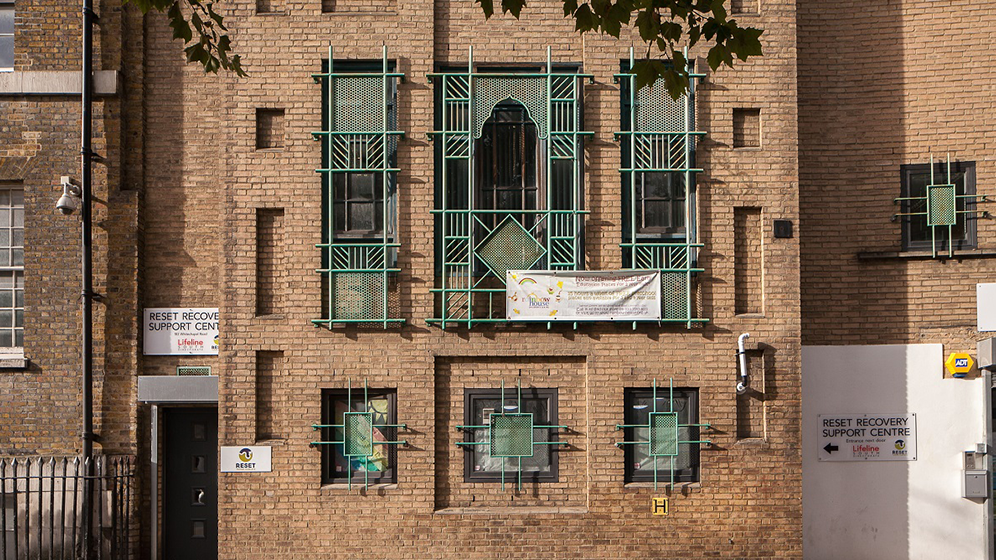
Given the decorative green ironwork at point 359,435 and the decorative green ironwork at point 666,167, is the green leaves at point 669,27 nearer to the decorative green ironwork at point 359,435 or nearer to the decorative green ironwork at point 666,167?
the decorative green ironwork at point 666,167

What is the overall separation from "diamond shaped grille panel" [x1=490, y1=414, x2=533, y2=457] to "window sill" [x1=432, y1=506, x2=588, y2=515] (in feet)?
2.41

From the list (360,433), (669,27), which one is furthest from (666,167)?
(360,433)

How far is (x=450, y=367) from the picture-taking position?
40.0 feet

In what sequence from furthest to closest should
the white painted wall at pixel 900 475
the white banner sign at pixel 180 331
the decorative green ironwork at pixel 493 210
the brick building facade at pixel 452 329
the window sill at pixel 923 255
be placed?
the white banner sign at pixel 180 331, the window sill at pixel 923 255, the white painted wall at pixel 900 475, the decorative green ironwork at pixel 493 210, the brick building facade at pixel 452 329

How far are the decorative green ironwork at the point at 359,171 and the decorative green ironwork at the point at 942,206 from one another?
24.9 feet

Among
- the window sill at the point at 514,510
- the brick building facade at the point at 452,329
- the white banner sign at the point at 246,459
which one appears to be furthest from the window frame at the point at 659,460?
the white banner sign at the point at 246,459

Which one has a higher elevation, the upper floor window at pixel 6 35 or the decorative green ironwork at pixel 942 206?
the upper floor window at pixel 6 35

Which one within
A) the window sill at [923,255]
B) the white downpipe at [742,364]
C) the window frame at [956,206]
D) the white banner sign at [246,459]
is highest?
the window frame at [956,206]

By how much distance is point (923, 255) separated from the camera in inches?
513

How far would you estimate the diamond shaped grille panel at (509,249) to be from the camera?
1206 cm

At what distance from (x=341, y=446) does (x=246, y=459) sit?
4.16ft

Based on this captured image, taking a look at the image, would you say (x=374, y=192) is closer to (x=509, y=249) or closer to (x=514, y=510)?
(x=509, y=249)

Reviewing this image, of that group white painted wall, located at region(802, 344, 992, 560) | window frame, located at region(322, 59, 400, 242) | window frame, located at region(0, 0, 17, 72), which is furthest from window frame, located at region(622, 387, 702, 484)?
window frame, located at region(0, 0, 17, 72)

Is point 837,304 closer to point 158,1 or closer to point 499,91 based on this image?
point 499,91
